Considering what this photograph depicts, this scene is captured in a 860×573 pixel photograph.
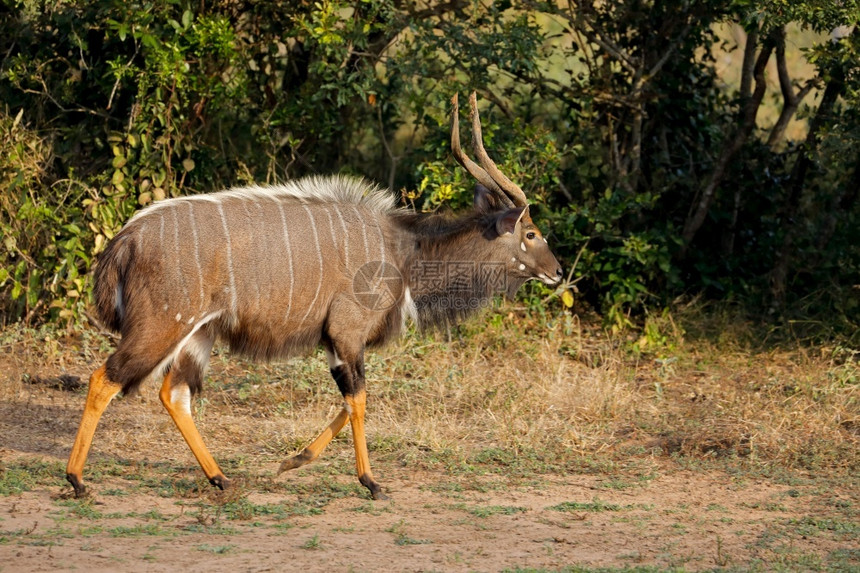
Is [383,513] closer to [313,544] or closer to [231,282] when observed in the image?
[313,544]

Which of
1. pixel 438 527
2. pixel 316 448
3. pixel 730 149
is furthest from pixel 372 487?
pixel 730 149

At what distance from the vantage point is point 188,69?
23.4 feet

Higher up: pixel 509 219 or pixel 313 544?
pixel 509 219

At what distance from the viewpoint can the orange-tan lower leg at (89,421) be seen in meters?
4.77

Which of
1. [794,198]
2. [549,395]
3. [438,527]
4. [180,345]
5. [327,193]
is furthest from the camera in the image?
[794,198]

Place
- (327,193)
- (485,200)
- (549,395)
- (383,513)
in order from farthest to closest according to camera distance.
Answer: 1. (549,395)
2. (485,200)
3. (327,193)
4. (383,513)

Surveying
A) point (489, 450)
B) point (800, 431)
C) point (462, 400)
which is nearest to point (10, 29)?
point (462, 400)

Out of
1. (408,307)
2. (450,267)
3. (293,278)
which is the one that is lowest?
(408,307)

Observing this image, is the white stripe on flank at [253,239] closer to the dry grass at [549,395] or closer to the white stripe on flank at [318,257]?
the white stripe on flank at [318,257]

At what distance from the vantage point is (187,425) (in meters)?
→ 5.15

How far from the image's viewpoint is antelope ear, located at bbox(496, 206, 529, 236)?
5559mm

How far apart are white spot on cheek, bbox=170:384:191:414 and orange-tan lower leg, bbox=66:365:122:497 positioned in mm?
402

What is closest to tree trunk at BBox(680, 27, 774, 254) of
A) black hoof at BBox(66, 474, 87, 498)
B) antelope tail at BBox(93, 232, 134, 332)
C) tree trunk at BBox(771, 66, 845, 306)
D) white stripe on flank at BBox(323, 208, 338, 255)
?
tree trunk at BBox(771, 66, 845, 306)

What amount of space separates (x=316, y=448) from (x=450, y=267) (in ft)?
3.83
